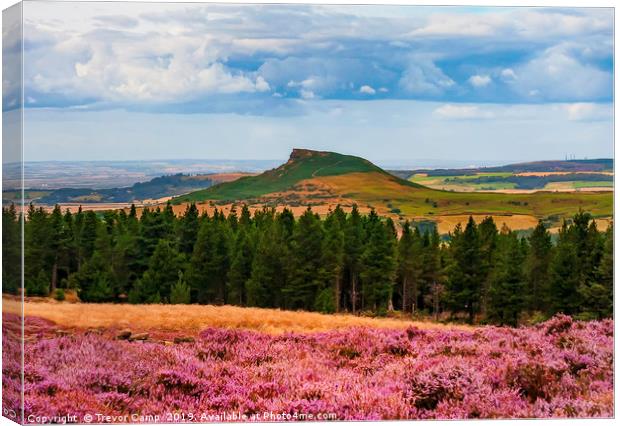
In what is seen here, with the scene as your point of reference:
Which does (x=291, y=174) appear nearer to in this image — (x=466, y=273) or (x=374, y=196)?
Answer: (x=374, y=196)

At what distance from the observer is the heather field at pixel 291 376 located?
19859 mm

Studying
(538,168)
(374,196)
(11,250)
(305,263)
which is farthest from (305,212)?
(11,250)

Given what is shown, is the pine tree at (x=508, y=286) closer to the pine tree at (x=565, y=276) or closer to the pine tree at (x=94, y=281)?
the pine tree at (x=565, y=276)

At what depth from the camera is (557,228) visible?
22.2 m

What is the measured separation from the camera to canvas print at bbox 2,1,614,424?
20.1 m

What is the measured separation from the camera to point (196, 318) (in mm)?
21328

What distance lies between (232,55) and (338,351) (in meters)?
5.72

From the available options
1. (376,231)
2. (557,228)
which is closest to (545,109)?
(557,228)

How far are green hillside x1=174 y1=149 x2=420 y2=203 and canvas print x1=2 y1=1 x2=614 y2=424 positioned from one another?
60 mm

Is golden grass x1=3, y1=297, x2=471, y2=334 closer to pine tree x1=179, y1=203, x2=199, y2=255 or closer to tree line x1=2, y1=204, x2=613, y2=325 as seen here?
tree line x1=2, y1=204, x2=613, y2=325

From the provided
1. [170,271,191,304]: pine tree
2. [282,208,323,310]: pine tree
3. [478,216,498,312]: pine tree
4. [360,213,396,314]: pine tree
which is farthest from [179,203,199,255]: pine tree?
[478,216,498,312]: pine tree

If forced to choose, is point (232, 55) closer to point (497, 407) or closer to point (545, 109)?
point (545, 109)

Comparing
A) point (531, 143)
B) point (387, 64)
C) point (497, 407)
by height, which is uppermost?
point (387, 64)

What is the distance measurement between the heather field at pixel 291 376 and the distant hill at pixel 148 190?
93.1 inches
